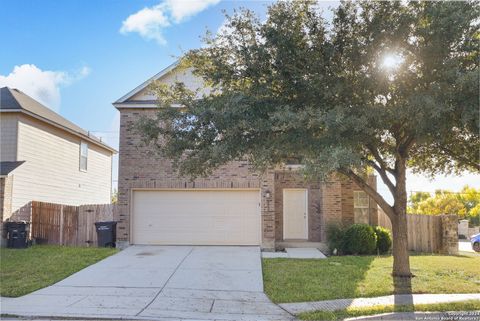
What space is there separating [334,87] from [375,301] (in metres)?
4.26

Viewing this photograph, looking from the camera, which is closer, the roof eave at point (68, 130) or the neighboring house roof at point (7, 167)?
the neighboring house roof at point (7, 167)

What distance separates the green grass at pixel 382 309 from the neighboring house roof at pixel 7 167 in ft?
40.9

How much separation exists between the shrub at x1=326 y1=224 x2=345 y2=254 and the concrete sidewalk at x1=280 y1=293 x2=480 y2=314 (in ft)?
20.5

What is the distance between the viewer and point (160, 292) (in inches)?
363

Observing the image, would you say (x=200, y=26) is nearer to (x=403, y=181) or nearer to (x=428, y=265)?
(x=403, y=181)

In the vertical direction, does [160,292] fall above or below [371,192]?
below

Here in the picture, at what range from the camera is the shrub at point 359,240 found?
14961mm

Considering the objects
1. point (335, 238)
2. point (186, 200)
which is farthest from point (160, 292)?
point (335, 238)

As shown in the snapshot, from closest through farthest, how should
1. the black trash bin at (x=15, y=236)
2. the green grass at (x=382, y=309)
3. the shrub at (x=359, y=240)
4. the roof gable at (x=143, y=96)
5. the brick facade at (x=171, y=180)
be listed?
the green grass at (x=382, y=309) < the shrub at (x=359, y=240) < the black trash bin at (x=15, y=236) < the brick facade at (x=171, y=180) < the roof gable at (x=143, y=96)

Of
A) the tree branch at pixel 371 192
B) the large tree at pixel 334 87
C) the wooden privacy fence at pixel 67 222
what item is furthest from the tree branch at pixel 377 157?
the wooden privacy fence at pixel 67 222

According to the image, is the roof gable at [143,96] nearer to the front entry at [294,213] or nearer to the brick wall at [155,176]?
the brick wall at [155,176]

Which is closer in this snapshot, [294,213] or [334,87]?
[334,87]

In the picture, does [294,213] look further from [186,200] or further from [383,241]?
[186,200]

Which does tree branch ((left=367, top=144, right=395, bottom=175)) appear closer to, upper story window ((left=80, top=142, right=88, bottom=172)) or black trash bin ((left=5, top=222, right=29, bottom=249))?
black trash bin ((left=5, top=222, right=29, bottom=249))
